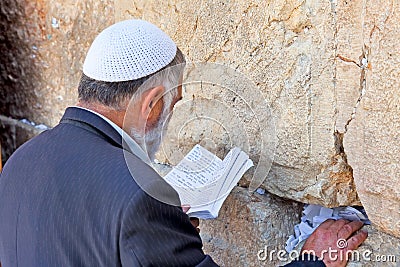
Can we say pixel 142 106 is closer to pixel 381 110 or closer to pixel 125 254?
pixel 125 254

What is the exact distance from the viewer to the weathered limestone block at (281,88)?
5.73ft

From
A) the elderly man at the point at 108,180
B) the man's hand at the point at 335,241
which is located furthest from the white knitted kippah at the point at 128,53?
the man's hand at the point at 335,241

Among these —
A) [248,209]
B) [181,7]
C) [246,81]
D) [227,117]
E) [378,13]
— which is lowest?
[248,209]

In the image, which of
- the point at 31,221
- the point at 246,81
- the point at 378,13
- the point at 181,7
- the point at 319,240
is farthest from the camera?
the point at 181,7

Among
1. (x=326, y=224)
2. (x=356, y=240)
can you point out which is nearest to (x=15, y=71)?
(x=326, y=224)

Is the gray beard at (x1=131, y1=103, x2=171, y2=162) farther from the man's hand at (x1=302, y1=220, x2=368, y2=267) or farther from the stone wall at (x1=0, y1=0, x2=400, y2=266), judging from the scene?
the man's hand at (x1=302, y1=220, x2=368, y2=267)

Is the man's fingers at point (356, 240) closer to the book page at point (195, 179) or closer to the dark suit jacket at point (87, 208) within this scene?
the dark suit jacket at point (87, 208)

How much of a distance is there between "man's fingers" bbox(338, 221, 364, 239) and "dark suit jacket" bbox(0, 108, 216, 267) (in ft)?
1.63

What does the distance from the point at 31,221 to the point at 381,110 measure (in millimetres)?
917

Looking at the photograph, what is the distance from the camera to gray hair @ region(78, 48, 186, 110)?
149 cm

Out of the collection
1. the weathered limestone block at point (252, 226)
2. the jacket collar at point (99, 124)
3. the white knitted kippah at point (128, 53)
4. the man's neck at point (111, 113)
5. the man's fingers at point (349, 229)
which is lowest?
the weathered limestone block at point (252, 226)

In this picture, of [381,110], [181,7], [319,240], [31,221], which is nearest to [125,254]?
[31,221]

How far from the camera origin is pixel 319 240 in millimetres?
1731

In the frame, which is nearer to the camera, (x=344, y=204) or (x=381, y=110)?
(x=381, y=110)
